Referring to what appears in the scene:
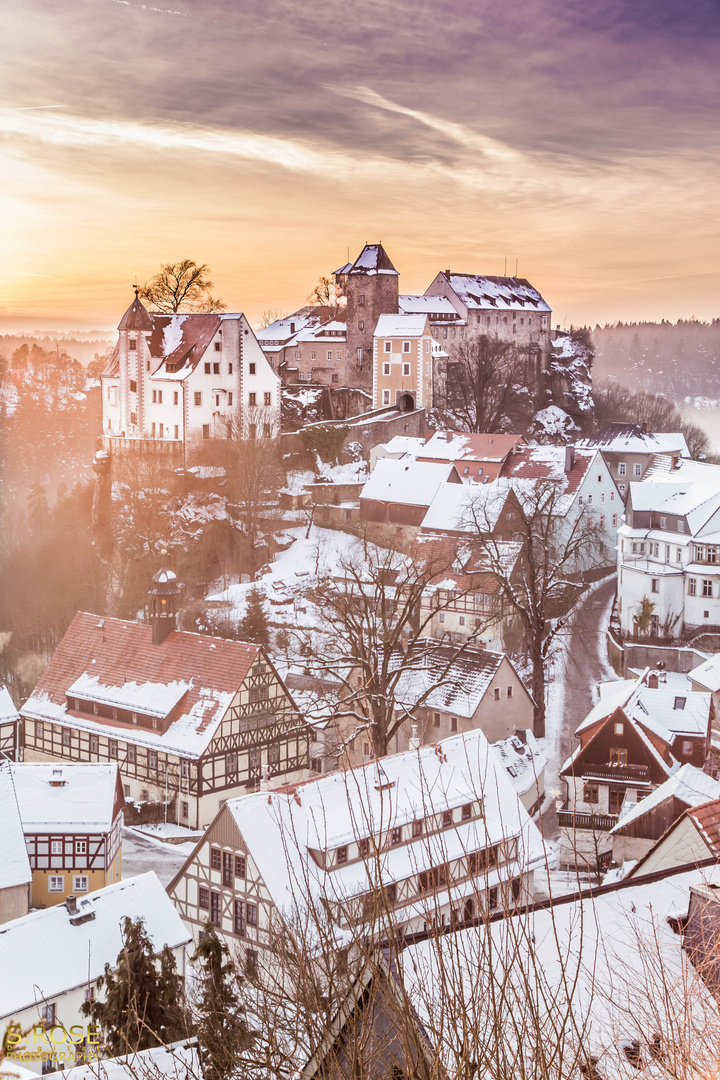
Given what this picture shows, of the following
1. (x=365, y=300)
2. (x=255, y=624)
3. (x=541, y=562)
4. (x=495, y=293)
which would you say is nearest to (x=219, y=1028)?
(x=541, y=562)

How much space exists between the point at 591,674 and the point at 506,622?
129 cm

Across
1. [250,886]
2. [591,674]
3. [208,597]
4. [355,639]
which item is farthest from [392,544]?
[250,886]

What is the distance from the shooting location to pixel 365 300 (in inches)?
890

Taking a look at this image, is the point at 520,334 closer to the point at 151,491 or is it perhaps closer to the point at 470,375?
the point at 470,375

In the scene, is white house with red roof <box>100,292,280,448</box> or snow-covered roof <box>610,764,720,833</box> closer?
snow-covered roof <box>610,764,720,833</box>

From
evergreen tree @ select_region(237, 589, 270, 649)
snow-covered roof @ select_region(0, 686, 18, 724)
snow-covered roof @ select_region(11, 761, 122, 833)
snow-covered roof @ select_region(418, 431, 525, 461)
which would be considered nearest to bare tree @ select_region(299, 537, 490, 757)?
evergreen tree @ select_region(237, 589, 270, 649)

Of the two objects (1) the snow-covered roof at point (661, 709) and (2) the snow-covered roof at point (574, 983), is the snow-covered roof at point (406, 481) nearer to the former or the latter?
(1) the snow-covered roof at point (661, 709)

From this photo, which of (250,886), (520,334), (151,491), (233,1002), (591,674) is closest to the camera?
(233,1002)

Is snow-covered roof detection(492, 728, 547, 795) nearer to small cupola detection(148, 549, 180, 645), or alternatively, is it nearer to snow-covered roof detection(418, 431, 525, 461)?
small cupola detection(148, 549, 180, 645)

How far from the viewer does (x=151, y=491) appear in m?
18.6

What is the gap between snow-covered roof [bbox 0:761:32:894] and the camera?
27.8ft

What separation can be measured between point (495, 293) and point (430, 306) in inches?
60.7

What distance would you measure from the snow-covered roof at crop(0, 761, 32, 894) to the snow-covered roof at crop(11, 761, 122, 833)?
0.29 m

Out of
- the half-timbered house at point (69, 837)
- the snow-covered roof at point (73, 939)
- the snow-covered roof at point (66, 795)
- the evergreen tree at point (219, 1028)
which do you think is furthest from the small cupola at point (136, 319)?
the evergreen tree at point (219, 1028)
